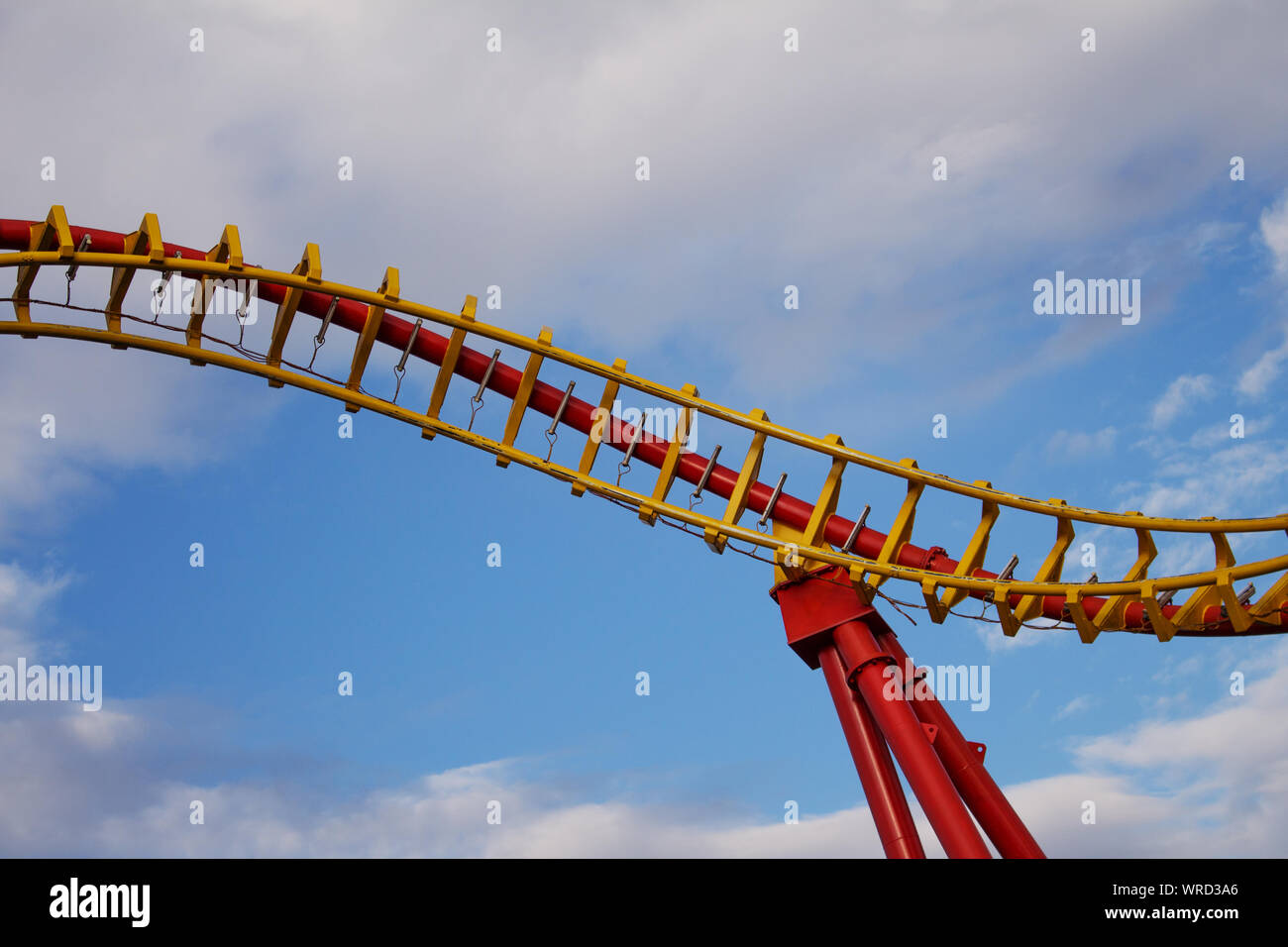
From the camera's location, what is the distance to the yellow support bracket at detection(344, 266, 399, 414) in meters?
13.4

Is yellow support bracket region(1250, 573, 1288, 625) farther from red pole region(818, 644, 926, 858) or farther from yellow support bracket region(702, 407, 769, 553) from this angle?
yellow support bracket region(702, 407, 769, 553)

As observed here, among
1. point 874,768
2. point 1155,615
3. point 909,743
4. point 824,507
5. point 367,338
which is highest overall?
point 367,338

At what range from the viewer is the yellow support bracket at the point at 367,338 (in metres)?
13.4

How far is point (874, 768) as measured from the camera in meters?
13.5

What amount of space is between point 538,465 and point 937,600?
4.19m

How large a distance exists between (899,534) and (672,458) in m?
2.42

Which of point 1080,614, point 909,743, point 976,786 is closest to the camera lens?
point 909,743

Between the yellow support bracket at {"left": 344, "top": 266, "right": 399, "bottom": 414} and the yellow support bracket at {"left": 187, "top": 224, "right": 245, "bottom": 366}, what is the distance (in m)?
1.31

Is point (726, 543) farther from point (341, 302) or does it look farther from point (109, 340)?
point (109, 340)

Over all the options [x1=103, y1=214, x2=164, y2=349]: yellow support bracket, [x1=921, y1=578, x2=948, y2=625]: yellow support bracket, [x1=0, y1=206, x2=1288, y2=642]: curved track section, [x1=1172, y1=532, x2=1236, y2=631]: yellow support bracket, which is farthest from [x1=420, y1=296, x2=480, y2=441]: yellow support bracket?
[x1=1172, y1=532, x2=1236, y2=631]: yellow support bracket

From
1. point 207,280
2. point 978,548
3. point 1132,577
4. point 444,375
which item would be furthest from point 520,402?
point 1132,577

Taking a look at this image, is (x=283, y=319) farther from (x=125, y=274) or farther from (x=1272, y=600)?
(x=1272, y=600)

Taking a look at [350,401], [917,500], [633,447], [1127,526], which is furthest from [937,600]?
[350,401]

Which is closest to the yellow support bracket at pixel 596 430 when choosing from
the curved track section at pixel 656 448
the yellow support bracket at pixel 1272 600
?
the curved track section at pixel 656 448
